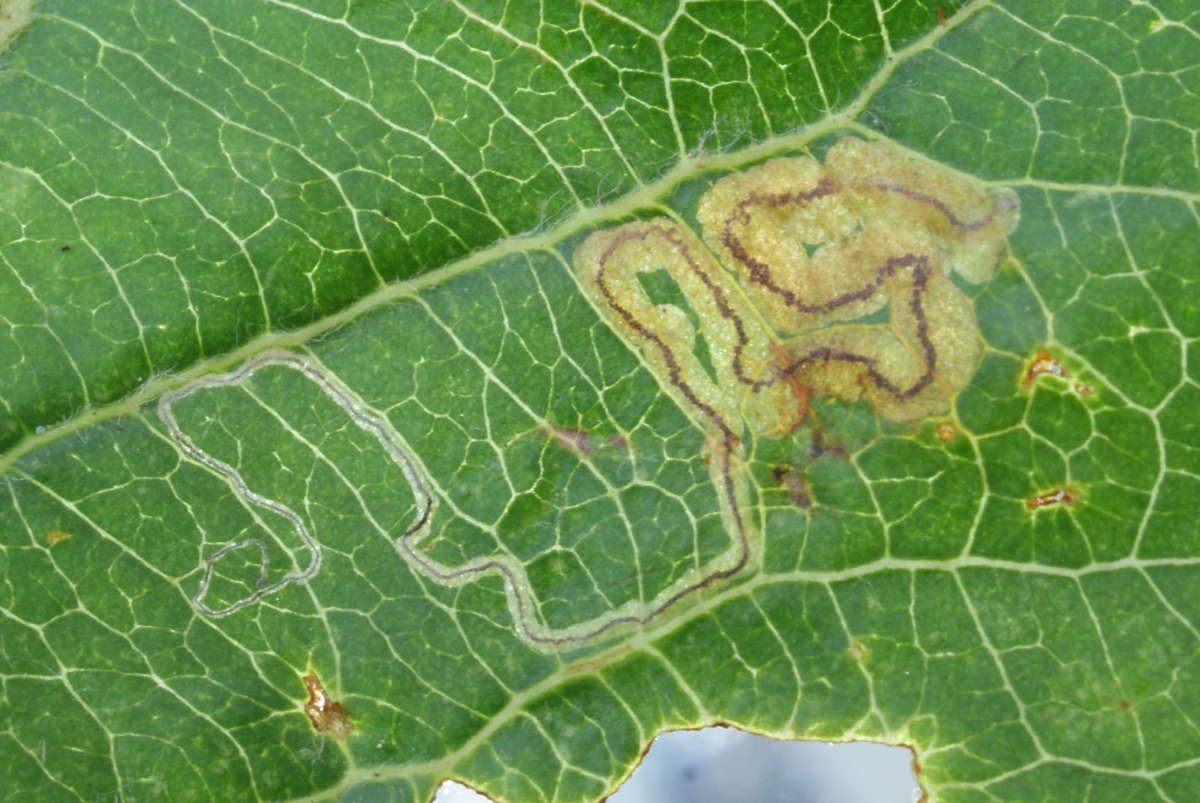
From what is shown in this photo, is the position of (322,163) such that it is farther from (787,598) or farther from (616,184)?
(787,598)

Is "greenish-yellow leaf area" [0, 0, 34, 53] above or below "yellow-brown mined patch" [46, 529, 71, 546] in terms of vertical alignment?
above

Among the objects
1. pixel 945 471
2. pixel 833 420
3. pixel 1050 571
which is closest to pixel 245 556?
pixel 833 420

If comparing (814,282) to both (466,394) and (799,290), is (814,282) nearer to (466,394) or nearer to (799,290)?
(799,290)

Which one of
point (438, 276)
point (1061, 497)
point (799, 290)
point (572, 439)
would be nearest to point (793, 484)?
point (799, 290)

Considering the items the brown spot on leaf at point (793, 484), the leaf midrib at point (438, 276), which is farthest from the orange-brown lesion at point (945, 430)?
the leaf midrib at point (438, 276)

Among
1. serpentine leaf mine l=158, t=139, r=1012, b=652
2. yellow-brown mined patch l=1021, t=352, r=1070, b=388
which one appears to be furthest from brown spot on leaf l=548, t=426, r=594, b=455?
yellow-brown mined patch l=1021, t=352, r=1070, b=388

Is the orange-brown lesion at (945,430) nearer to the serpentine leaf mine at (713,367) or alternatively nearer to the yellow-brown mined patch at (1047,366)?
the serpentine leaf mine at (713,367)

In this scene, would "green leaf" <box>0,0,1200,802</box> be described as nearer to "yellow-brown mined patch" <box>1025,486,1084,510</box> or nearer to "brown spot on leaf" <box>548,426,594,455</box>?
"brown spot on leaf" <box>548,426,594,455</box>
